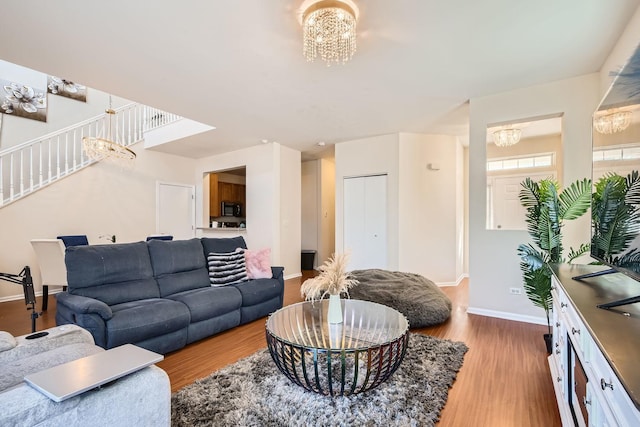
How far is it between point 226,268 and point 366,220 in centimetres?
281

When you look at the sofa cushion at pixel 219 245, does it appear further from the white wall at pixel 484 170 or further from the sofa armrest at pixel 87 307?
the white wall at pixel 484 170

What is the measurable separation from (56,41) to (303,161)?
5.20m

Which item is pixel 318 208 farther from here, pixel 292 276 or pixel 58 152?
pixel 58 152

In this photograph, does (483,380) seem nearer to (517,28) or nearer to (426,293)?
(426,293)

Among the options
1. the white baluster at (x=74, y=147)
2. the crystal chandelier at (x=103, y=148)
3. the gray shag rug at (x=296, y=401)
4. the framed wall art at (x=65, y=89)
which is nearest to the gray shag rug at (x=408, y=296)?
the gray shag rug at (x=296, y=401)

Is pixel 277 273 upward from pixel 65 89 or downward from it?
downward

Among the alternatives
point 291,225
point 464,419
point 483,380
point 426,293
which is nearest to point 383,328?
point 464,419

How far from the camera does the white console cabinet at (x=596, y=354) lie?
81 centimetres

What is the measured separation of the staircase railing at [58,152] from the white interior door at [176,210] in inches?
48.6

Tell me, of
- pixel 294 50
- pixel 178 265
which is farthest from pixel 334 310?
pixel 294 50

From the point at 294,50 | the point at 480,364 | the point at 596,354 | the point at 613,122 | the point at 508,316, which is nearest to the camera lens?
the point at 596,354

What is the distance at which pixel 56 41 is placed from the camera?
8.05 ft

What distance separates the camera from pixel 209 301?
9.41 feet

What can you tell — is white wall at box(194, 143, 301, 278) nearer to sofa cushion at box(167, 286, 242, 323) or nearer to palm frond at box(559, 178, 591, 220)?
sofa cushion at box(167, 286, 242, 323)
